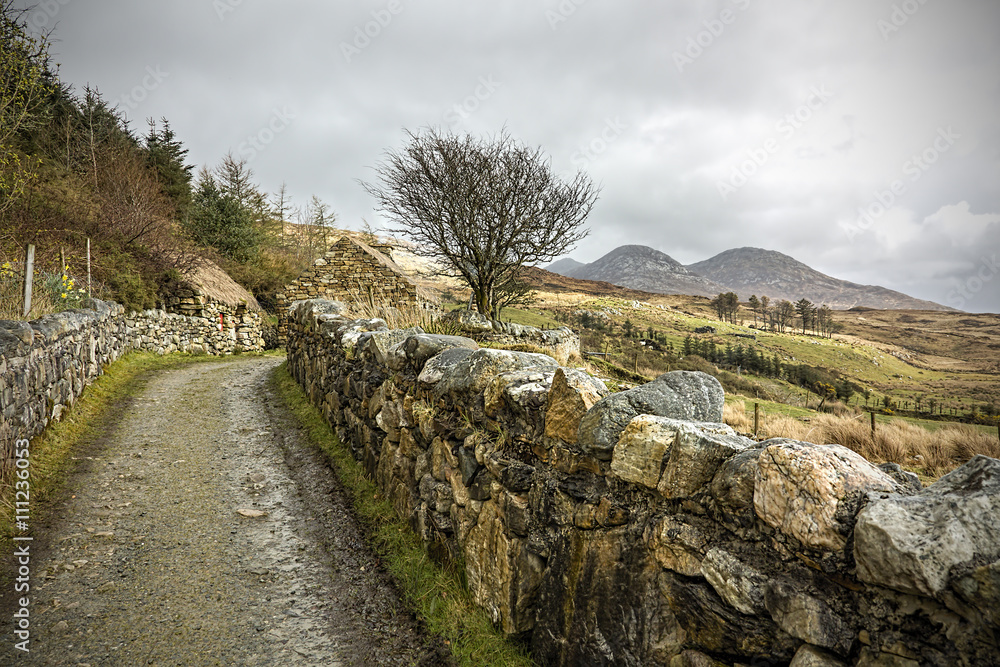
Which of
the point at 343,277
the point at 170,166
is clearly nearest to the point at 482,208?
the point at 343,277

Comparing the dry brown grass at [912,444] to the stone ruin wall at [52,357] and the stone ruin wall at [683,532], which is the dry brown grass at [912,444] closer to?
the stone ruin wall at [683,532]

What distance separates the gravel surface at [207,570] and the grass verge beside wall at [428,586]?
10 cm

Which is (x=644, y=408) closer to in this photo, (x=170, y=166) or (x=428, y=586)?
(x=428, y=586)

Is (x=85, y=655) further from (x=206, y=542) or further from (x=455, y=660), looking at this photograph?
(x=455, y=660)

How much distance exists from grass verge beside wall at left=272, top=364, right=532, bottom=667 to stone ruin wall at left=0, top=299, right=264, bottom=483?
2.96 meters

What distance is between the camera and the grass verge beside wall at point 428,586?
9.03 ft

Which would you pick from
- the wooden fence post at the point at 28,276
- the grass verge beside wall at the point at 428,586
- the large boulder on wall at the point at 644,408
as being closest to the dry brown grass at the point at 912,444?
the large boulder on wall at the point at 644,408

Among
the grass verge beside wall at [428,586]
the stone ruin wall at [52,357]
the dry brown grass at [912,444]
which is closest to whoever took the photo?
the grass verge beside wall at [428,586]

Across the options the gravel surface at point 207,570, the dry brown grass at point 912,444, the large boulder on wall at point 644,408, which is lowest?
the gravel surface at point 207,570

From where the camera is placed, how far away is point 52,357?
5.77 m

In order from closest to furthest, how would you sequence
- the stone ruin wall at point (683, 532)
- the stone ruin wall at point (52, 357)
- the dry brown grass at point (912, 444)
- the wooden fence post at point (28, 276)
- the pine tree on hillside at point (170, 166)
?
the stone ruin wall at point (683, 532), the dry brown grass at point (912, 444), the stone ruin wall at point (52, 357), the wooden fence post at point (28, 276), the pine tree on hillside at point (170, 166)

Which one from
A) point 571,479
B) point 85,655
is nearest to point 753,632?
point 571,479

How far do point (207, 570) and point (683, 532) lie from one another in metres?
3.51

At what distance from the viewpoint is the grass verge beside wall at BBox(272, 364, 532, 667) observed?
2.75m
